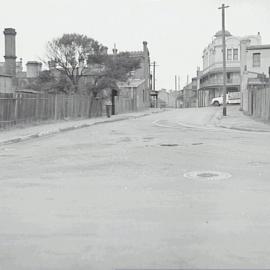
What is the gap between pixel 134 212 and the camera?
286 inches

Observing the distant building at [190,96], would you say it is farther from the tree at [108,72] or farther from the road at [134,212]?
the road at [134,212]

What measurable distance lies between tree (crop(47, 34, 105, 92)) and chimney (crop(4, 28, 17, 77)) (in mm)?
4953

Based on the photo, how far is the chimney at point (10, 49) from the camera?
152ft

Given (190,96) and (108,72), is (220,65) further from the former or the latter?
(108,72)

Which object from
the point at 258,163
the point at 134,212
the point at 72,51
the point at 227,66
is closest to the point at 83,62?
the point at 72,51

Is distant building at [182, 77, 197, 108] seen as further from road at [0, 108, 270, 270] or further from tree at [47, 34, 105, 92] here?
road at [0, 108, 270, 270]

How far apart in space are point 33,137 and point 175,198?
1455 centimetres

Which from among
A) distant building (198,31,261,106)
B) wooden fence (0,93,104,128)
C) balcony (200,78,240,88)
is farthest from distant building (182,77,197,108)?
wooden fence (0,93,104,128)

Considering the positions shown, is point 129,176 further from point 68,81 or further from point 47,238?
point 68,81

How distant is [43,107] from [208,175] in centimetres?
2212

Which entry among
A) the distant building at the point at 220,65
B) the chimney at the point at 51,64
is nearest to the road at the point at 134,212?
the chimney at the point at 51,64

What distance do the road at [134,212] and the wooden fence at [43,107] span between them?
12.0 m

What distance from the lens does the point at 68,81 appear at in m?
44.2

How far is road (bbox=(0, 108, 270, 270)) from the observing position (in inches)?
210
